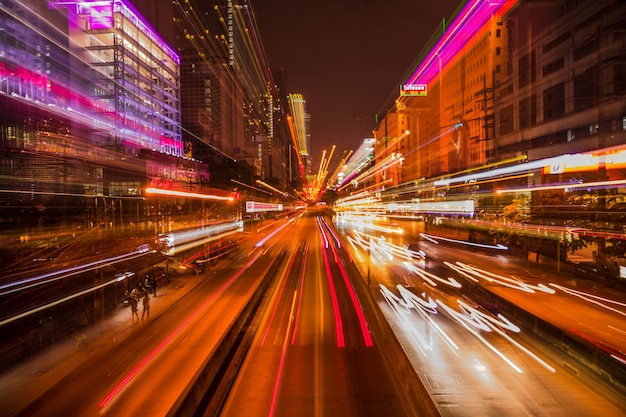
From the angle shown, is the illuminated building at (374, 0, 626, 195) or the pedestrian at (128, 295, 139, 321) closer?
the pedestrian at (128, 295, 139, 321)

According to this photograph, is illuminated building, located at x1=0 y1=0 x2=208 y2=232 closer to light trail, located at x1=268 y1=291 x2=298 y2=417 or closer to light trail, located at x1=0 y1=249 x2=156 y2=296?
light trail, located at x1=0 y1=249 x2=156 y2=296

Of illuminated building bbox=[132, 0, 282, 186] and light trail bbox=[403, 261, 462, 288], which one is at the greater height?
illuminated building bbox=[132, 0, 282, 186]

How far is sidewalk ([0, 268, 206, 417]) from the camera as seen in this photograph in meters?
5.81

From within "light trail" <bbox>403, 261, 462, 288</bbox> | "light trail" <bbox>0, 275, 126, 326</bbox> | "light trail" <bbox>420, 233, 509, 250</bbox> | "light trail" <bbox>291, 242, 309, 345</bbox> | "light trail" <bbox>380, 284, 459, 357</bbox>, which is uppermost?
"light trail" <bbox>0, 275, 126, 326</bbox>

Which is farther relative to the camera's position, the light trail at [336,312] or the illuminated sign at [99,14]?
the illuminated sign at [99,14]

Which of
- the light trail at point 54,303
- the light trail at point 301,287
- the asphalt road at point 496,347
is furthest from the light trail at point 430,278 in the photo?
the light trail at point 54,303

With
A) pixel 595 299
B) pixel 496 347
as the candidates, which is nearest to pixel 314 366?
pixel 496 347

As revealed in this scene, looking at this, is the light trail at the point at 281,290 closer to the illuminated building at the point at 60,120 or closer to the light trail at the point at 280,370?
the light trail at the point at 280,370

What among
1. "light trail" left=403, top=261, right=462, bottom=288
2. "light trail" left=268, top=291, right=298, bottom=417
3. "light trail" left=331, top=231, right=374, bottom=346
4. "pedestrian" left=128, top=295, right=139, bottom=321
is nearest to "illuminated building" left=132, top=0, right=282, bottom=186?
"light trail" left=331, top=231, right=374, bottom=346

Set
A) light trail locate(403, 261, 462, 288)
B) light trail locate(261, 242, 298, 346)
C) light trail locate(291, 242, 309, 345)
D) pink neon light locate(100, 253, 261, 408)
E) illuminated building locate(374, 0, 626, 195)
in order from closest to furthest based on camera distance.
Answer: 1. pink neon light locate(100, 253, 261, 408)
2. light trail locate(291, 242, 309, 345)
3. light trail locate(261, 242, 298, 346)
4. light trail locate(403, 261, 462, 288)
5. illuminated building locate(374, 0, 626, 195)

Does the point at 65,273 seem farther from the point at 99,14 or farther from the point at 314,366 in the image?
the point at 99,14

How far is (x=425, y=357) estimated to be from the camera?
Answer: 7.16m

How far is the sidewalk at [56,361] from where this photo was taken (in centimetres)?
581

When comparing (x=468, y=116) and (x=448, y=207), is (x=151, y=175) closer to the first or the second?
(x=448, y=207)
